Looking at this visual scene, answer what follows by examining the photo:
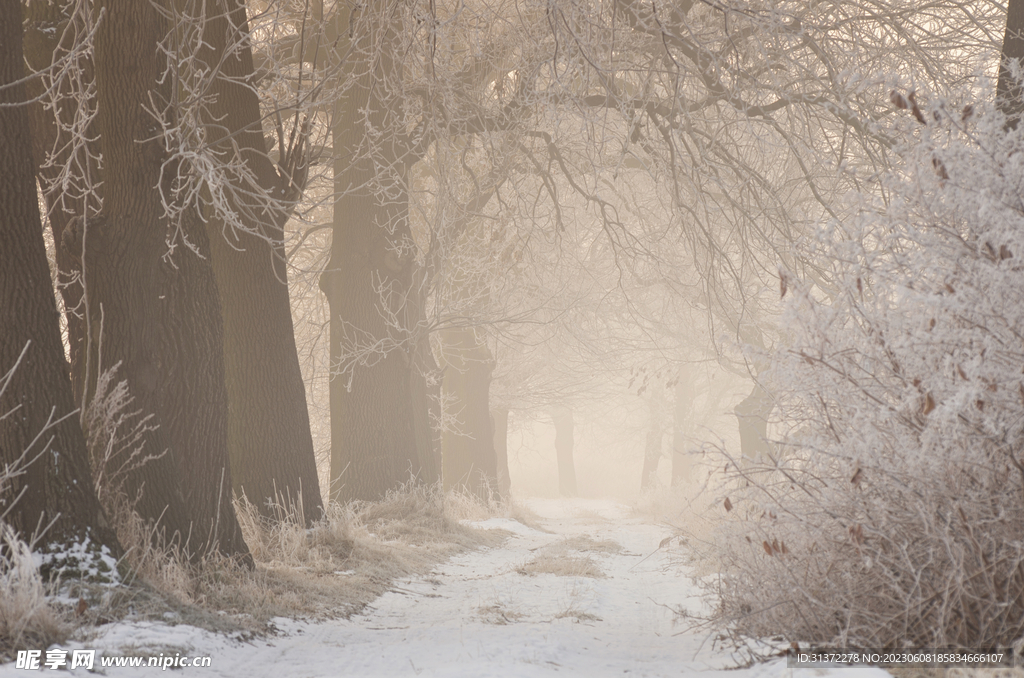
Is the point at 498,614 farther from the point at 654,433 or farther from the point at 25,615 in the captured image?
the point at 654,433

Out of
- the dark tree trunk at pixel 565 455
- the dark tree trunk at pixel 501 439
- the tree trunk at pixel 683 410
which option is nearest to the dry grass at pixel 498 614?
the dark tree trunk at pixel 501 439

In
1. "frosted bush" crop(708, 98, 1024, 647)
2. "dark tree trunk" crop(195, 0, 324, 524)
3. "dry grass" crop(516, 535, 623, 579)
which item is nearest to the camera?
"frosted bush" crop(708, 98, 1024, 647)

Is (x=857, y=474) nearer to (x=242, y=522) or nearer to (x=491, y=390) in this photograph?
(x=242, y=522)

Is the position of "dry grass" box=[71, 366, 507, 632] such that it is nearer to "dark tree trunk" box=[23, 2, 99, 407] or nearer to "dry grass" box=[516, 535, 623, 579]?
"dry grass" box=[516, 535, 623, 579]

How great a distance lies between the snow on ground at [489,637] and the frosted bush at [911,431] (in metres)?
0.38

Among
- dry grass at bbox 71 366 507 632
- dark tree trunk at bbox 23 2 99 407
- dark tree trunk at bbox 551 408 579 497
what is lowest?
dark tree trunk at bbox 551 408 579 497

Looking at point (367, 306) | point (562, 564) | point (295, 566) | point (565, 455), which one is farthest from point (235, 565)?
point (565, 455)

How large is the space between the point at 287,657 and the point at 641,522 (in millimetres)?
12435

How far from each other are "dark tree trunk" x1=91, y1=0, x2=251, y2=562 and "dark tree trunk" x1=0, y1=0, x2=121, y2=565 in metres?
0.97

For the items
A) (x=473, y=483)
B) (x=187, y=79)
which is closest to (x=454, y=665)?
(x=187, y=79)

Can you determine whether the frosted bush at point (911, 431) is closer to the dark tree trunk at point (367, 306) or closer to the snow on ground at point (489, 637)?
the snow on ground at point (489, 637)

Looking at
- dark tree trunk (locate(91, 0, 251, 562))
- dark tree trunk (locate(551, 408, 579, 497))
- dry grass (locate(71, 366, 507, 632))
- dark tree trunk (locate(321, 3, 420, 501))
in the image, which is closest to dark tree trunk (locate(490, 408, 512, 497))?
dark tree trunk (locate(551, 408, 579, 497))

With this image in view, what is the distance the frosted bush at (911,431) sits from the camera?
2924mm

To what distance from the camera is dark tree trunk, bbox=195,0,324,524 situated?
22.9ft
